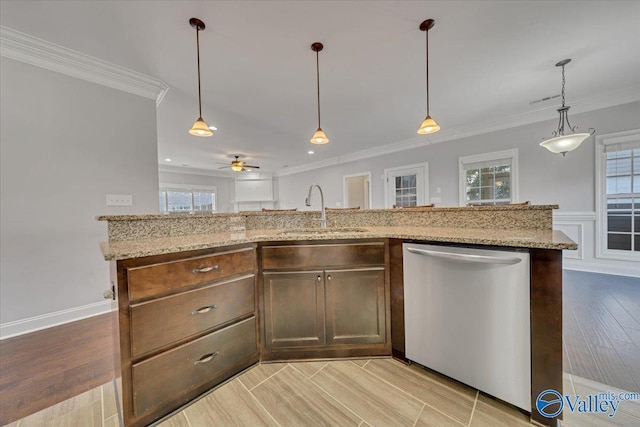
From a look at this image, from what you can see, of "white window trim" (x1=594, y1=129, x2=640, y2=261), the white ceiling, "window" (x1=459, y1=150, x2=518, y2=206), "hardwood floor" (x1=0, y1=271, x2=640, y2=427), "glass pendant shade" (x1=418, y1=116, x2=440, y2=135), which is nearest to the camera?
"hardwood floor" (x1=0, y1=271, x2=640, y2=427)

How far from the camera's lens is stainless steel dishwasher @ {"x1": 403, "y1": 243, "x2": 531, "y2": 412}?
1093mm

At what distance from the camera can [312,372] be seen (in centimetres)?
146

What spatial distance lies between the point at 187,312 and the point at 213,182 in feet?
25.2

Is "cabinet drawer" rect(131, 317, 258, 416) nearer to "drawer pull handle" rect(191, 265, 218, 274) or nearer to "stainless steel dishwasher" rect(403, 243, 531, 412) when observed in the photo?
"drawer pull handle" rect(191, 265, 218, 274)

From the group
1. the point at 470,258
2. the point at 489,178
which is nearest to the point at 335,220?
the point at 470,258

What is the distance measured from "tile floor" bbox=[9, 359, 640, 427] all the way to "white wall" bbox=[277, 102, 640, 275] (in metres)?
3.36

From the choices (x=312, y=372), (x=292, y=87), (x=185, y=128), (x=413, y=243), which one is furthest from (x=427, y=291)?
(x=185, y=128)

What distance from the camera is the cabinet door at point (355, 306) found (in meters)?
1.52

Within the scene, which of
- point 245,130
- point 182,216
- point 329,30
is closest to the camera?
point 182,216

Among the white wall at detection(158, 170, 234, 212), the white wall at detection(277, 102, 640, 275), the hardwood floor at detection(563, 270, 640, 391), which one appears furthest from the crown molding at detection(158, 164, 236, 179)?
the hardwood floor at detection(563, 270, 640, 391)

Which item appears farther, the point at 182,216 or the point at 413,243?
the point at 182,216

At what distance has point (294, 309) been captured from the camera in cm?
152

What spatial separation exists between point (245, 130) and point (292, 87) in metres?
1.83

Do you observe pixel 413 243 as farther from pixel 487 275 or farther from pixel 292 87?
pixel 292 87
